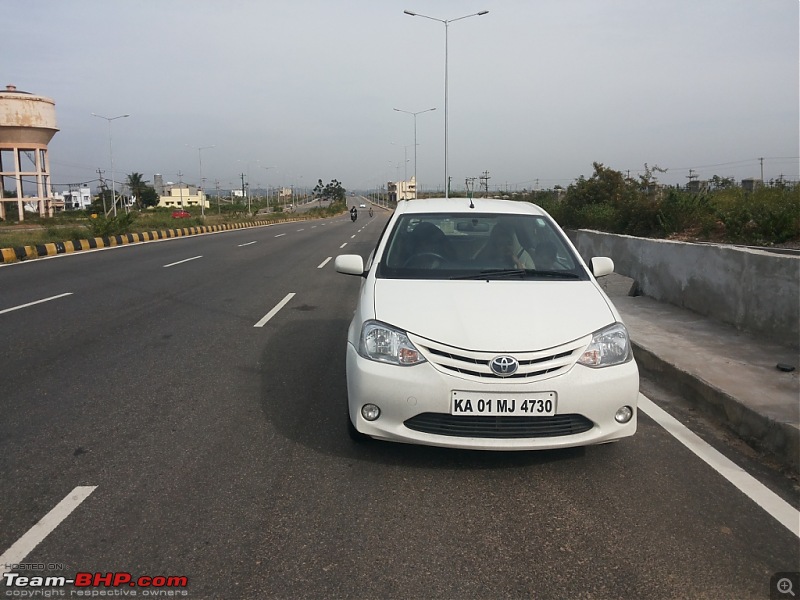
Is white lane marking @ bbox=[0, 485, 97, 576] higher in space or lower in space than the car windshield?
A: lower

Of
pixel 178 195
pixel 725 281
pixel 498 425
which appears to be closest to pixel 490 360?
pixel 498 425

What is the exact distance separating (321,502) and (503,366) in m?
1.21

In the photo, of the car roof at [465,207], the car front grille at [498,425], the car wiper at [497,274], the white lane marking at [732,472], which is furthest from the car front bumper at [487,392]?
the car roof at [465,207]

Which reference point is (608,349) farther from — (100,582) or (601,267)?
(100,582)

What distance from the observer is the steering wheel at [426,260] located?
4.91 meters

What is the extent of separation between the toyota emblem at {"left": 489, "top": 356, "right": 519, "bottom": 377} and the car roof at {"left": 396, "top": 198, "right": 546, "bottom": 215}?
7.09ft

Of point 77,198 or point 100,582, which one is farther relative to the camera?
point 77,198

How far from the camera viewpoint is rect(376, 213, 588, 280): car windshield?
4.79m

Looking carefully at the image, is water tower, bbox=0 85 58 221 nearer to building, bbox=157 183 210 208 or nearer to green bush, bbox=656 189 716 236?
green bush, bbox=656 189 716 236

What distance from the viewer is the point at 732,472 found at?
3949 mm

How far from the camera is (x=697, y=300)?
8.11 meters

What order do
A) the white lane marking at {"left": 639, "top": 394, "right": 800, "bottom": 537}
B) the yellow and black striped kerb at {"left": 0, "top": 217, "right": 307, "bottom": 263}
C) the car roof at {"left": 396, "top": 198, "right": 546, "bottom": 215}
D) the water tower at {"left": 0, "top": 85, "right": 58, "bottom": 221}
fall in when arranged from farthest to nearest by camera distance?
the water tower at {"left": 0, "top": 85, "right": 58, "bottom": 221}, the yellow and black striped kerb at {"left": 0, "top": 217, "right": 307, "bottom": 263}, the car roof at {"left": 396, "top": 198, "right": 546, "bottom": 215}, the white lane marking at {"left": 639, "top": 394, "right": 800, "bottom": 537}

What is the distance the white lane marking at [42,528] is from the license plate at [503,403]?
204cm

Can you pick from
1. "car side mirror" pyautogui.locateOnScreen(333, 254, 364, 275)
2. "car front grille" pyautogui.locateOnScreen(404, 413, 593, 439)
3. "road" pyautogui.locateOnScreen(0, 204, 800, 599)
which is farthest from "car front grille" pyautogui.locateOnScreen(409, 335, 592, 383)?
"car side mirror" pyautogui.locateOnScreen(333, 254, 364, 275)
